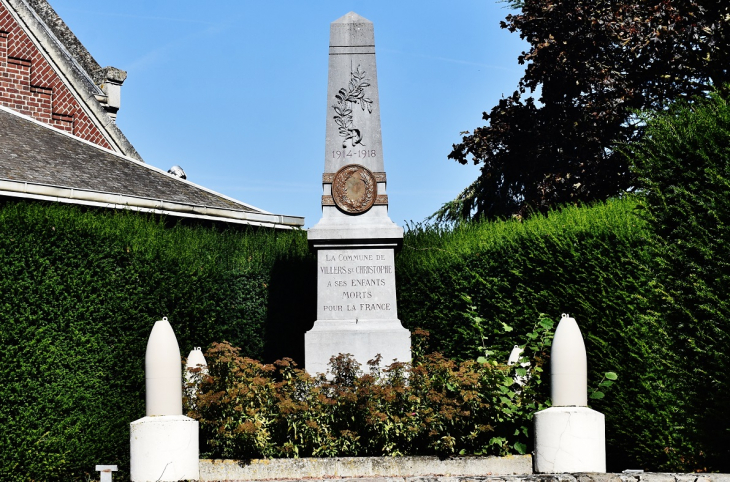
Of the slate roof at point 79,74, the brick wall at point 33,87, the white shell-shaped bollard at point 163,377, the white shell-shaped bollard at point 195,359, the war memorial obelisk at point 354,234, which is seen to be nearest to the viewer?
the white shell-shaped bollard at point 163,377

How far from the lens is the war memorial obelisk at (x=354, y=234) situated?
11266mm

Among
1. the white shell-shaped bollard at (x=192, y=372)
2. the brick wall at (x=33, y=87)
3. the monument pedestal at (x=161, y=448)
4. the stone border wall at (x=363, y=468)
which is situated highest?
the brick wall at (x=33, y=87)

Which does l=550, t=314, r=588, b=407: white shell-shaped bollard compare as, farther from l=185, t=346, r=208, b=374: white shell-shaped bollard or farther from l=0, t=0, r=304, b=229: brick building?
l=0, t=0, r=304, b=229: brick building

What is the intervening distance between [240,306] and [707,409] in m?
7.29

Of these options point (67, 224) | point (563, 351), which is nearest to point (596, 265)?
point (563, 351)

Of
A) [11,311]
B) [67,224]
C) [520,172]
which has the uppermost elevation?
[520,172]

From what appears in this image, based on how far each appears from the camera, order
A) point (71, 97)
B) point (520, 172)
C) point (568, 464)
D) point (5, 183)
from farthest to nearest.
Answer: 1. point (520, 172)
2. point (71, 97)
3. point (5, 183)
4. point (568, 464)

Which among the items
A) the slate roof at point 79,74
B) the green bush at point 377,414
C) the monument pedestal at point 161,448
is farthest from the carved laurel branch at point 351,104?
the slate roof at point 79,74

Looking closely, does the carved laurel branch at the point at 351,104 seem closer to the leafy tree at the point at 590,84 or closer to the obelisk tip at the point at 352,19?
the obelisk tip at the point at 352,19

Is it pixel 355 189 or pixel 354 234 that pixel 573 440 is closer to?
pixel 354 234

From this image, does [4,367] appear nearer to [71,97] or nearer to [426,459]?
[426,459]

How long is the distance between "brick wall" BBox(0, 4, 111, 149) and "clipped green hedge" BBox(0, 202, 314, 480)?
7.54 metres

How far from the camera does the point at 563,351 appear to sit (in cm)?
775

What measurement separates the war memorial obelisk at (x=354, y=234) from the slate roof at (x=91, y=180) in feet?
10.2
